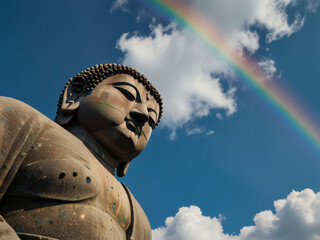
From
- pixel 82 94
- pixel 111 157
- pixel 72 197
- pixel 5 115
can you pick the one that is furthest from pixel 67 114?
pixel 72 197

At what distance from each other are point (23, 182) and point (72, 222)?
2.30 feet

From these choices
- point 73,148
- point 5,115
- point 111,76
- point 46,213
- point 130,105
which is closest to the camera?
point 46,213

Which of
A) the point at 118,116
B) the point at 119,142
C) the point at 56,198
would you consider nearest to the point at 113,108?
the point at 118,116

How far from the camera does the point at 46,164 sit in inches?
145

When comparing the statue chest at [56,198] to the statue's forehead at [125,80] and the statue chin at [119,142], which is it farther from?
the statue's forehead at [125,80]

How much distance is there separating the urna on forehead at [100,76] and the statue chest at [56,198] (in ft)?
5.91

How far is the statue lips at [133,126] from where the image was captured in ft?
17.6

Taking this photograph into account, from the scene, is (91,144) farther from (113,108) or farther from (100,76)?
(100,76)

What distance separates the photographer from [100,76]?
18.9ft

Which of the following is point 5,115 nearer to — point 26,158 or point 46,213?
point 26,158

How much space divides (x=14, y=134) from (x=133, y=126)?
209cm

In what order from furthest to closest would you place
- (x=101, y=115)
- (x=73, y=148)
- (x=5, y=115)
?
1. (x=101, y=115)
2. (x=73, y=148)
3. (x=5, y=115)

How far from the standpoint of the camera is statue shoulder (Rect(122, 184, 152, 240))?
4793 millimetres

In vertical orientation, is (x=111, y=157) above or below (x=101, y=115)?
below
